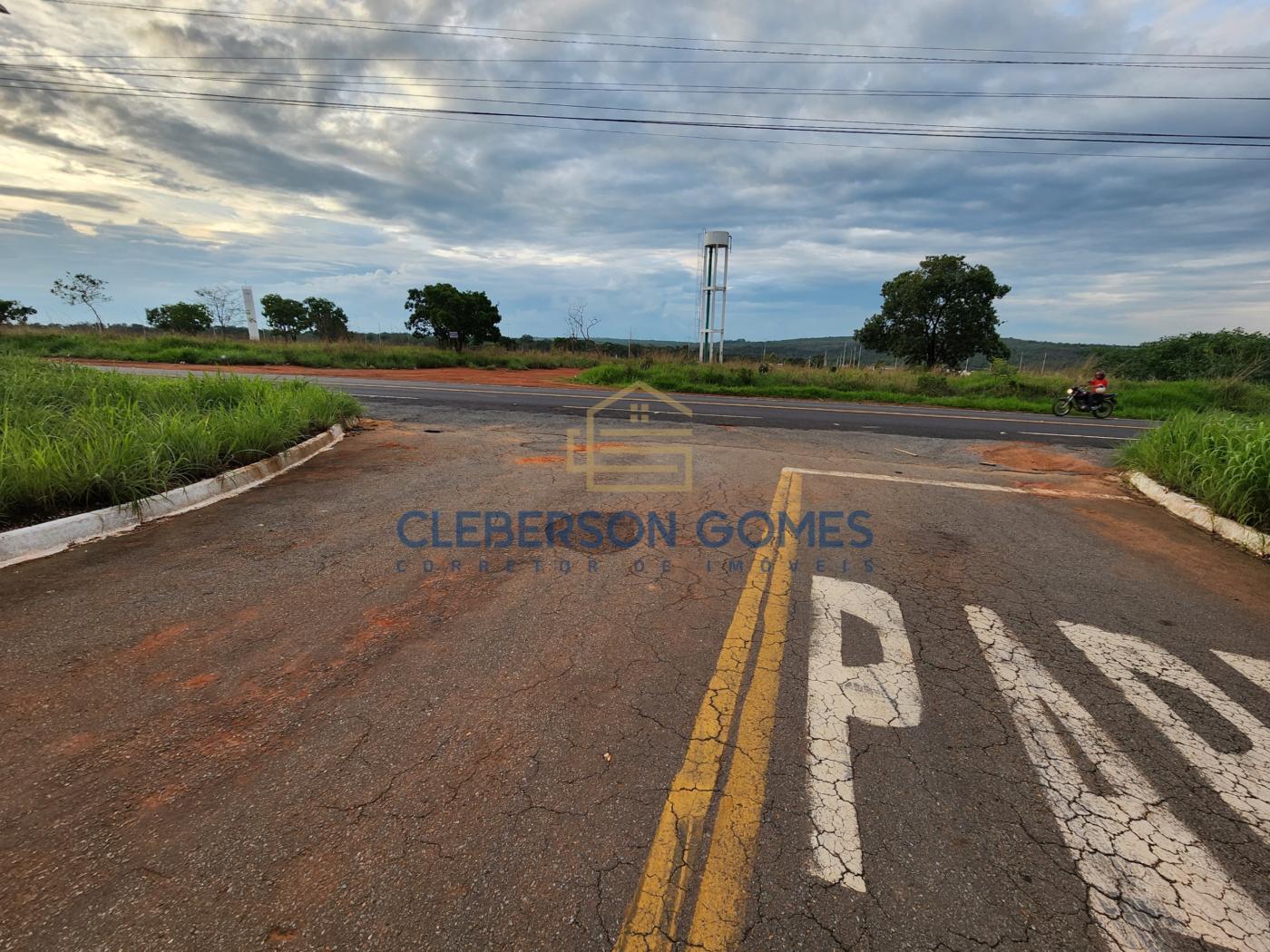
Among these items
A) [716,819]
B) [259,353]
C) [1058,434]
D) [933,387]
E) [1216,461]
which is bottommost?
[716,819]

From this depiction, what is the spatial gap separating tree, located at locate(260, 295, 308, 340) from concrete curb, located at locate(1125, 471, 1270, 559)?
63.1 metres

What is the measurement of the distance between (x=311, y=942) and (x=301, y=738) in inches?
37.2

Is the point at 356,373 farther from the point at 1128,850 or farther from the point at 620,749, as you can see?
the point at 1128,850

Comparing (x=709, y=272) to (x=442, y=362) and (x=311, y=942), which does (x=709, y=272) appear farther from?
(x=311, y=942)

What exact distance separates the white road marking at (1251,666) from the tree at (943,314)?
4052 cm

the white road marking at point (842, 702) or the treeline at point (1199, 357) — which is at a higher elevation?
the treeline at point (1199, 357)

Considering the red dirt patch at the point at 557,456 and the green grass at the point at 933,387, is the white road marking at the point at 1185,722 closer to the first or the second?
the red dirt patch at the point at 557,456

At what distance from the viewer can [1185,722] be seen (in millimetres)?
2596

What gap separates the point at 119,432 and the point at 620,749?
20.3 ft

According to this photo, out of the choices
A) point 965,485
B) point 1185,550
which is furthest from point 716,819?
point 965,485

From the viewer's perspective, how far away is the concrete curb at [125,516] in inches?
158

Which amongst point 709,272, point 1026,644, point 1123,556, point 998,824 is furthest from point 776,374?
point 998,824

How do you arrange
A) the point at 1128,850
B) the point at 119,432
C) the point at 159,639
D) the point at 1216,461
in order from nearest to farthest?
the point at 1128,850 < the point at 159,639 < the point at 119,432 < the point at 1216,461

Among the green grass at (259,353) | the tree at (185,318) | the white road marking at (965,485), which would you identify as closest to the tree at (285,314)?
the tree at (185,318)
